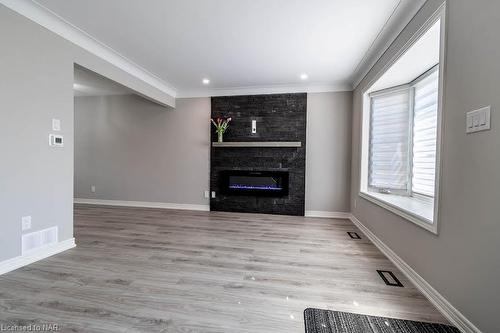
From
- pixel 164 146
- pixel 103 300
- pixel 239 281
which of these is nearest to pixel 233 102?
pixel 164 146

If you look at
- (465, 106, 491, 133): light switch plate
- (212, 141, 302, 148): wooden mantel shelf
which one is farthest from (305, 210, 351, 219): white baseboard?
(465, 106, 491, 133): light switch plate

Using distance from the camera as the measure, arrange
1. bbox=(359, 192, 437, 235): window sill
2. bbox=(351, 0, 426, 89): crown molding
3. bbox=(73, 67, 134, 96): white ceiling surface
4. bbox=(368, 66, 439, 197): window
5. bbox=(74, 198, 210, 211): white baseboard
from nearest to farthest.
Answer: bbox=(359, 192, 437, 235): window sill < bbox=(351, 0, 426, 89): crown molding < bbox=(368, 66, 439, 197): window < bbox=(73, 67, 134, 96): white ceiling surface < bbox=(74, 198, 210, 211): white baseboard

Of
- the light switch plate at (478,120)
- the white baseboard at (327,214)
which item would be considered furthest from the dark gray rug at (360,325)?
the white baseboard at (327,214)

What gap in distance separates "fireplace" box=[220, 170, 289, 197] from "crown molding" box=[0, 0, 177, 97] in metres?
2.37

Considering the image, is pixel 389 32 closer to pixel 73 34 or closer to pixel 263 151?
pixel 263 151

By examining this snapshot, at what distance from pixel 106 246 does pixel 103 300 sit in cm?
122

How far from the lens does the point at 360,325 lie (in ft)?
4.56

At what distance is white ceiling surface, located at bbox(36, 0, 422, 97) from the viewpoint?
2112 mm

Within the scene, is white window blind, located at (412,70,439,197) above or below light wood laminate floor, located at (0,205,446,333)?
above

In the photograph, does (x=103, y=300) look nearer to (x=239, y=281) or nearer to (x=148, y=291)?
(x=148, y=291)

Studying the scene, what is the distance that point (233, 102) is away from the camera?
4.56m

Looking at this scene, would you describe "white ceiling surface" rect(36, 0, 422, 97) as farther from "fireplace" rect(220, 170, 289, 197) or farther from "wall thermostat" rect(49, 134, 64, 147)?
"fireplace" rect(220, 170, 289, 197)

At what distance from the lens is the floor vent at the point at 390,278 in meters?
1.88

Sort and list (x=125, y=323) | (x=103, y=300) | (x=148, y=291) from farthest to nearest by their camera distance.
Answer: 1. (x=148, y=291)
2. (x=103, y=300)
3. (x=125, y=323)
